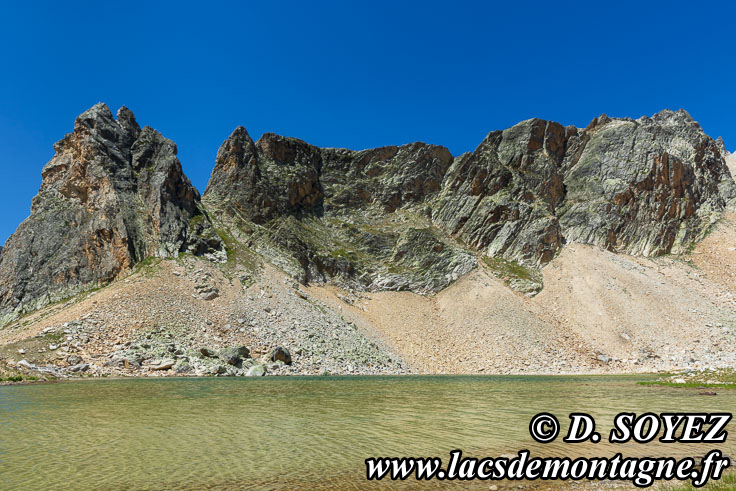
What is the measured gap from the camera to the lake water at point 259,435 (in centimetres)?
941

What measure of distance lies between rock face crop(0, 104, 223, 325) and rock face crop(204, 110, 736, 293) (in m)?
13.8

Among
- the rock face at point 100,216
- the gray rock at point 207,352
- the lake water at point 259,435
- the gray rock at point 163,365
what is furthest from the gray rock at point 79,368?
the rock face at point 100,216

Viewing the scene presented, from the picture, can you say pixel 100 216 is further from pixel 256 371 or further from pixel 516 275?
pixel 516 275

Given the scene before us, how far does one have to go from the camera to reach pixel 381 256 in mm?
90188

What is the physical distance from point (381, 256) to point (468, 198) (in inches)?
1093

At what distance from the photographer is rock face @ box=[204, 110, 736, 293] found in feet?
278

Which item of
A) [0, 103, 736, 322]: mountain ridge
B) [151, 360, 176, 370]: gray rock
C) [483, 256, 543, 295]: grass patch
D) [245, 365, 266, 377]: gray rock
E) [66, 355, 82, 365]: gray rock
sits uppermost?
[0, 103, 736, 322]: mountain ridge

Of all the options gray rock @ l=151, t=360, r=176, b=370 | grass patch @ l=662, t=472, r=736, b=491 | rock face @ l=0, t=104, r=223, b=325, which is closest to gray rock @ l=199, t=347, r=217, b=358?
gray rock @ l=151, t=360, r=176, b=370

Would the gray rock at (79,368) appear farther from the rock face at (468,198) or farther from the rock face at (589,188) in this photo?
the rock face at (589,188)

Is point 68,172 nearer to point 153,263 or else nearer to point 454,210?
point 153,263

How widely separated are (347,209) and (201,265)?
153ft

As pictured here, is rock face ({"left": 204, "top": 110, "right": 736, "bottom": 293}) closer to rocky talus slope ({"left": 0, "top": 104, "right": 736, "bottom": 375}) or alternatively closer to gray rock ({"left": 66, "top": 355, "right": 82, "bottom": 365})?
rocky talus slope ({"left": 0, "top": 104, "right": 736, "bottom": 375})

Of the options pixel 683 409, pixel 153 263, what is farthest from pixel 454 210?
pixel 683 409

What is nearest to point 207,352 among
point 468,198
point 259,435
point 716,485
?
point 259,435
